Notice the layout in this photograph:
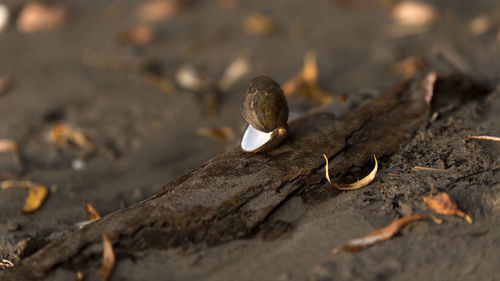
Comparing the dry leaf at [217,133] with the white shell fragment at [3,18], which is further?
the white shell fragment at [3,18]

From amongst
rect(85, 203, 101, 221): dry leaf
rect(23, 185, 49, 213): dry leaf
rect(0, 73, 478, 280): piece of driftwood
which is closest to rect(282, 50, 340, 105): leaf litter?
rect(0, 73, 478, 280): piece of driftwood

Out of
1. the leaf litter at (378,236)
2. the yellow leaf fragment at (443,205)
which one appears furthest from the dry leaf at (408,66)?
the leaf litter at (378,236)

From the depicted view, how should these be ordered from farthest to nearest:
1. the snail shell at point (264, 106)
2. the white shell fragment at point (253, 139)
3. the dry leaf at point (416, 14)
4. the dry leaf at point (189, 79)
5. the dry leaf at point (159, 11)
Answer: the dry leaf at point (159, 11) → the dry leaf at point (416, 14) → the dry leaf at point (189, 79) → the white shell fragment at point (253, 139) → the snail shell at point (264, 106)

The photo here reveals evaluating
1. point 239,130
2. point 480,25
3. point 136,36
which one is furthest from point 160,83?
point 480,25

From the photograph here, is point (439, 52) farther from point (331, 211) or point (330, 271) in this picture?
point (330, 271)

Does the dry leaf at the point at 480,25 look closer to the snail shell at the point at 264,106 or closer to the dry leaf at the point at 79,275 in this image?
the snail shell at the point at 264,106

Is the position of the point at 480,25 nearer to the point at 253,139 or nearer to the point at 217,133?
the point at 217,133
